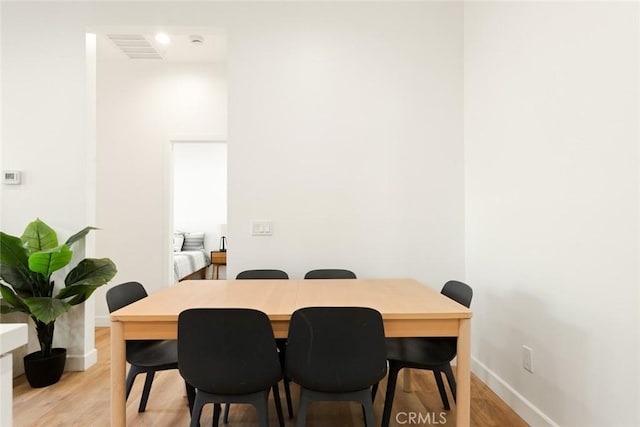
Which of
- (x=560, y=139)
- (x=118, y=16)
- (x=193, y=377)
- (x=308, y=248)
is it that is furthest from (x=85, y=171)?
(x=560, y=139)

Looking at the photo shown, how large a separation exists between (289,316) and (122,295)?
3.36 ft

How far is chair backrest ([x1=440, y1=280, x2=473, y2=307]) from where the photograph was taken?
1827 mm

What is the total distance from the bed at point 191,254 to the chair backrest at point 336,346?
396cm

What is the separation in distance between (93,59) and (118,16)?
1.38ft

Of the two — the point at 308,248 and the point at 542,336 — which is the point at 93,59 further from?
the point at 542,336

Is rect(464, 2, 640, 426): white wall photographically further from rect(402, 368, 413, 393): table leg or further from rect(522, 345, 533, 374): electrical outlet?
rect(402, 368, 413, 393): table leg

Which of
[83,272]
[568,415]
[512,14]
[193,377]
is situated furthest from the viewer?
[83,272]

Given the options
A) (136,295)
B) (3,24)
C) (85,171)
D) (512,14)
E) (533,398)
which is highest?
(3,24)

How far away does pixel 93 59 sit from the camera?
2.92 metres

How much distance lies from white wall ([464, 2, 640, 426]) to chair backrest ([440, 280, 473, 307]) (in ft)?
1.37

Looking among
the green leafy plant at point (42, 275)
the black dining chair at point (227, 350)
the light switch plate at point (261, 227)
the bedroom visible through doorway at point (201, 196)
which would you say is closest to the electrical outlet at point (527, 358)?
the black dining chair at point (227, 350)

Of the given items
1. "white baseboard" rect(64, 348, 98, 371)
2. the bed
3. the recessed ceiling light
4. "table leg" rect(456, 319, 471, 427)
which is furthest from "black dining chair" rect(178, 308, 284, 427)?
the bed

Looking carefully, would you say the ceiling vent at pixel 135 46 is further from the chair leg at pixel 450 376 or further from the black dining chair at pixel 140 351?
the chair leg at pixel 450 376

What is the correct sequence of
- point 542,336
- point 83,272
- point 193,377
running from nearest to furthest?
point 193,377 < point 542,336 < point 83,272
